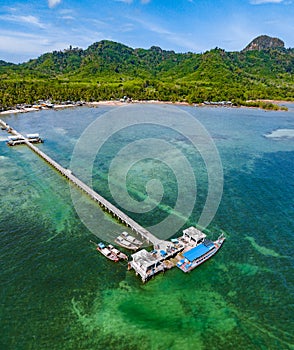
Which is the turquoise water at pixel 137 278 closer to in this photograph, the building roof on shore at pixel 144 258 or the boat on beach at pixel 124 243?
the building roof on shore at pixel 144 258

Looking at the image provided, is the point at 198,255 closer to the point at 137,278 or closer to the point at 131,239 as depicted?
the point at 137,278

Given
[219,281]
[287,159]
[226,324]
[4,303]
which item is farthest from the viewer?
[287,159]

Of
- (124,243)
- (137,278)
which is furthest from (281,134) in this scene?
(137,278)

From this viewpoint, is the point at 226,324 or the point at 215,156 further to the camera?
the point at 215,156

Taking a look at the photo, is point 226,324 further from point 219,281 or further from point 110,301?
point 110,301

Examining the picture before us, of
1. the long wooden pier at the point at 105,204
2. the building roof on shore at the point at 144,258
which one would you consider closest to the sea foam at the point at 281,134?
the long wooden pier at the point at 105,204

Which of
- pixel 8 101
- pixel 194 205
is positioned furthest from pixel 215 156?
pixel 8 101
